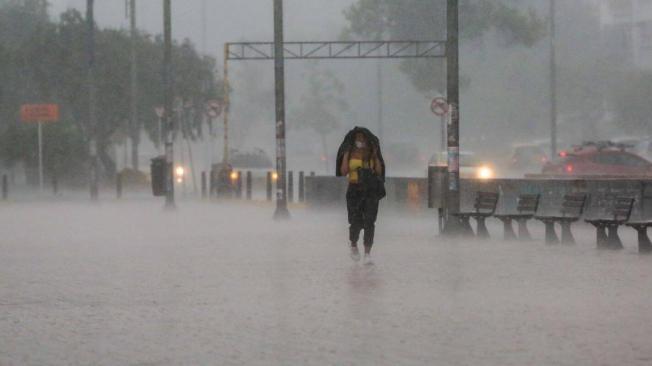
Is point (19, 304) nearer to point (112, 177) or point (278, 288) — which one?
point (278, 288)

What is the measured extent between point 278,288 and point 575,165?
30090 mm

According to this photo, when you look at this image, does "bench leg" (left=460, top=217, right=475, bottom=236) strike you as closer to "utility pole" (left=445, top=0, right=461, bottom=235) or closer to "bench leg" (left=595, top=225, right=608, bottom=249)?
"utility pole" (left=445, top=0, right=461, bottom=235)

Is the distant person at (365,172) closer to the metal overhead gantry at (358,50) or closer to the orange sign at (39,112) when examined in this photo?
the metal overhead gantry at (358,50)

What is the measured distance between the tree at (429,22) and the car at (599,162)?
1815 inches

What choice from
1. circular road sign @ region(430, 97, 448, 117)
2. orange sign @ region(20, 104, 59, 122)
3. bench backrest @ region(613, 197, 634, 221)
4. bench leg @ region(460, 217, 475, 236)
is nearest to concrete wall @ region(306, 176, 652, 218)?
bench leg @ region(460, 217, 475, 236)

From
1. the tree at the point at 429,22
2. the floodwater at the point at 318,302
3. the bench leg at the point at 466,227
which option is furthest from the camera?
the tree at the point at 429,22

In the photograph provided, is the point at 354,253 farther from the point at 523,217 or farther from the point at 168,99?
the point at 168,99

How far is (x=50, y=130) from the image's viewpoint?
2687 inches

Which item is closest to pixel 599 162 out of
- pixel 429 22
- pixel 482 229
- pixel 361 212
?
pixel 482 229

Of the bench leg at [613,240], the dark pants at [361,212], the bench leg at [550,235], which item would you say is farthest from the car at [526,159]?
the dark pants at [361,212]

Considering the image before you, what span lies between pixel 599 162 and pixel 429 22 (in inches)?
1967

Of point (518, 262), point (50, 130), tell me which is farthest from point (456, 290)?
point (50, 130)

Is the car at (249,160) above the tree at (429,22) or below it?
below

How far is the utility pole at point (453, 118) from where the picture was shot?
27.7 meters
